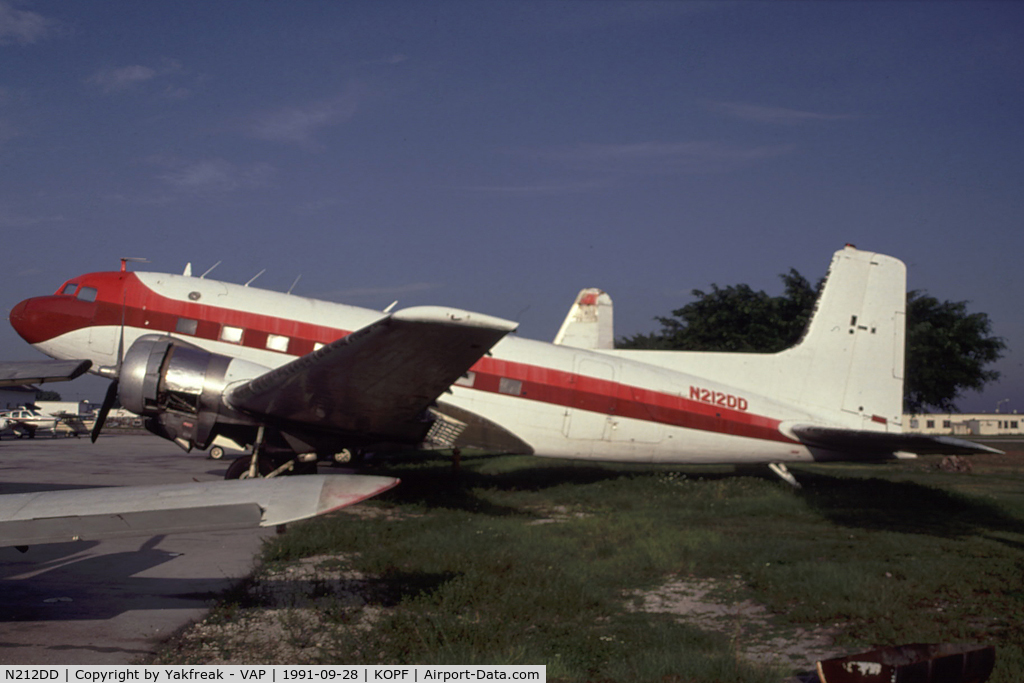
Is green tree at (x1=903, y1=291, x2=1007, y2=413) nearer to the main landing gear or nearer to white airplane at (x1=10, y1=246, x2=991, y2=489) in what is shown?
white airplane at (x1=10, y1=246, x2=991, y2=489)

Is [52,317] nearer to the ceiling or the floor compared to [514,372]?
nearer to the floor

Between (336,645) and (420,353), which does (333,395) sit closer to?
(420,353)

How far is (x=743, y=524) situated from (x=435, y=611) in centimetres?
649

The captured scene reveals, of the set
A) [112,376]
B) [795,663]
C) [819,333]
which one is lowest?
[795,663]

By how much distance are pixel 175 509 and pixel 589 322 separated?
18006 mm

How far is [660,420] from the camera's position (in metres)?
13.5

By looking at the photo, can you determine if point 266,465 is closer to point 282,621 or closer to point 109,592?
point 109,592

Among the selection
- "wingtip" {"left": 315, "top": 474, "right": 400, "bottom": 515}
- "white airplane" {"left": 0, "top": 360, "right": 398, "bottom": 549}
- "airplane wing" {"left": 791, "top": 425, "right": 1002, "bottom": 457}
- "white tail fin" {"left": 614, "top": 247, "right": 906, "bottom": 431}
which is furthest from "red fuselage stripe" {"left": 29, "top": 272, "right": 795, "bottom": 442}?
"wingtip" {"left": 315, "top": 474, "right": 400, "bottom": 515}

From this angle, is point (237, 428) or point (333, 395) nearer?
point (333, 395)

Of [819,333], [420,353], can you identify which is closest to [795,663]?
[420,353]

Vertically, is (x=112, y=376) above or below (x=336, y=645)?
above

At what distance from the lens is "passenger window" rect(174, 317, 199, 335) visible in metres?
12.7

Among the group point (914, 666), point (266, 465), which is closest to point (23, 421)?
point (266, 465)

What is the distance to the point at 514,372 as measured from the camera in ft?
43.6
